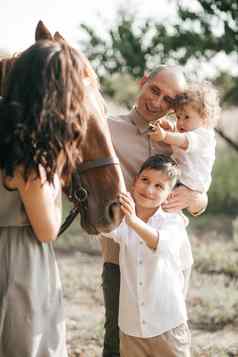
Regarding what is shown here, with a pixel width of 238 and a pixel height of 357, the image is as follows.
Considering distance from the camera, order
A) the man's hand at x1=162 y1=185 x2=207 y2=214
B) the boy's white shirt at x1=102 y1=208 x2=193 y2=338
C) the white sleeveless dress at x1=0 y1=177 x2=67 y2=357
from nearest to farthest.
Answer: the white sleeveless dress at x1=0 y1=177 x2=67 y2=357
the boy's white shirt at x1=102 y1=208 x2=193 y2=338
the man's hand at x1=162 y1=185 x2=207 y2=214

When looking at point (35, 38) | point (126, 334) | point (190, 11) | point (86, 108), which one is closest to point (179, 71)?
point (35, 38)

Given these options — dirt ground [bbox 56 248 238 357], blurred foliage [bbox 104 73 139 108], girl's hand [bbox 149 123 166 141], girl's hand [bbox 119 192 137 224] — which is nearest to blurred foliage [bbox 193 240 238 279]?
dirt ground [bbox 56 248 238 357]

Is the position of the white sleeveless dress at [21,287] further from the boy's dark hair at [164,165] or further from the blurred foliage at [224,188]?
the blurred foliage at [224,188]

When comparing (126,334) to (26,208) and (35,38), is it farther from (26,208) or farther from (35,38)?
(35,38)

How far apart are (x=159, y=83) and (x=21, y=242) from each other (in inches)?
43.2

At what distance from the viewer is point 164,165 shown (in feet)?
9.75

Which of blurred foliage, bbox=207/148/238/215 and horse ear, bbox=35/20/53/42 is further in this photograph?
blurred foliage, bbox=207/148/238/215

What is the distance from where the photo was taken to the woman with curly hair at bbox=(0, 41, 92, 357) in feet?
6.96

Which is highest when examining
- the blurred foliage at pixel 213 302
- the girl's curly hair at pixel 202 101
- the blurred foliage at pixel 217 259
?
the girl's curly hair at pixel 202 101

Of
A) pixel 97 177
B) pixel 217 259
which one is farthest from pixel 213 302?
pixel 97 177

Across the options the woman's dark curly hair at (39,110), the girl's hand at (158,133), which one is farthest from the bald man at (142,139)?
the woman's dark curly hair at (39,110)

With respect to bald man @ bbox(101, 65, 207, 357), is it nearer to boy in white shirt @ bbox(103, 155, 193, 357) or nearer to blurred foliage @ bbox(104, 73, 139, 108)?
boy in white shirt @ bbox(103, 155, 193, 357)

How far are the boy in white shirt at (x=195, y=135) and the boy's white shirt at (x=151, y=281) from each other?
25 cm

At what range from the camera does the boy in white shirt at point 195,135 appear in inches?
122
